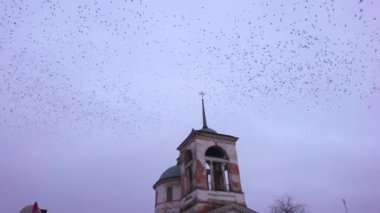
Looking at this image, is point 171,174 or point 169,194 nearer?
point 169,194

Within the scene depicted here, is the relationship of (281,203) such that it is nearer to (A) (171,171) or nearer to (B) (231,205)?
(A) (171,171)

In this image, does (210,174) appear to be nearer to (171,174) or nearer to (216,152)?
(216,152)

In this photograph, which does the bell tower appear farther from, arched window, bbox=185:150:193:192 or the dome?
the dome

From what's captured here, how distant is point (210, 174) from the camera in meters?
28.5

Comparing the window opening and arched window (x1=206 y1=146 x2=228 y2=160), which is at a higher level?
→ arched window (x1=206 y1=146 x2=228 y2=160)

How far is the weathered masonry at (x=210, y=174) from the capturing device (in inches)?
1051

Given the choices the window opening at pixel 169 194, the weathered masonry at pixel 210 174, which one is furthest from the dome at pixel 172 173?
the weathered masonry at pixel 210 174

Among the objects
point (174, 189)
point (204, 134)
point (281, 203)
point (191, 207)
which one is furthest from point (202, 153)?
point (281, 203)

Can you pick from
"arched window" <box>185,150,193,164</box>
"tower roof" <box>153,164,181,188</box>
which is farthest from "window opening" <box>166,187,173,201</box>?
"arched window" <box>185,150,193,164</box>

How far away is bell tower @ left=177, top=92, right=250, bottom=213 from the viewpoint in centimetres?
2692

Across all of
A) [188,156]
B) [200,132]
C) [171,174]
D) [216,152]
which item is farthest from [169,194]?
[200,132]

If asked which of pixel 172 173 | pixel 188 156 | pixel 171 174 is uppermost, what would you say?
pixel 172 173

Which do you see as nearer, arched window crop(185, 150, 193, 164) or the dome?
arched window crop(185, 150, 193, 164)

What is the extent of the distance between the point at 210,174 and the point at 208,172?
61.2 inches
